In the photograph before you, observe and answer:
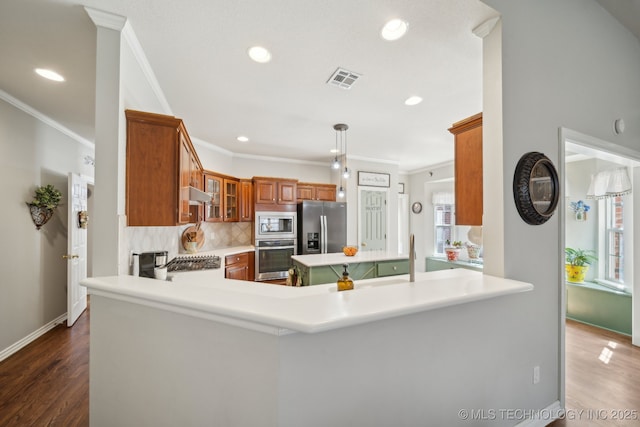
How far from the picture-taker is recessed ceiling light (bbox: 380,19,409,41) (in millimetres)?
1626

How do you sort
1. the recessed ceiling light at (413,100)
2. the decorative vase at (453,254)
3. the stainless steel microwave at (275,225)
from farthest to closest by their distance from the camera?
the decorative vase at (453,254) < the stainless steel microwave at (275,225) < the recessed ceiling light at (413,100)

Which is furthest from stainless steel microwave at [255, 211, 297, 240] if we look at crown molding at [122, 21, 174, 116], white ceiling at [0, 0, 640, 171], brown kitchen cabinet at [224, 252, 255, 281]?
crown molding at [122, 21, 174, 116]

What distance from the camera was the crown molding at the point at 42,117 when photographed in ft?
8.27

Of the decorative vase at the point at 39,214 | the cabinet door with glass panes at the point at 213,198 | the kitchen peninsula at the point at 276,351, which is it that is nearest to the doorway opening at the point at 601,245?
the kitchen peninsula at the point at 276,351

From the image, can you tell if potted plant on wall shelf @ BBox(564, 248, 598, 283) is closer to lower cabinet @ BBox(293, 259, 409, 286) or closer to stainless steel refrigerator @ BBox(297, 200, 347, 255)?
lower cabinet @ BBox(293, 259, 409, 286)

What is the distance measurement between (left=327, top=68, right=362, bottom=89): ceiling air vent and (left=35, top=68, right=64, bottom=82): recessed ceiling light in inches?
93.1

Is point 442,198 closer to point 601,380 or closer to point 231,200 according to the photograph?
point 601,380

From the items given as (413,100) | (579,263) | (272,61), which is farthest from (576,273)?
(272,61)

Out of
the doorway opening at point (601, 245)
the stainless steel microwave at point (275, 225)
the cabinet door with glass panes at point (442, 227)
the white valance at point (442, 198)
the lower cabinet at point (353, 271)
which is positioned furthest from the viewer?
the cabinet door with glass panes at point (442, 227)

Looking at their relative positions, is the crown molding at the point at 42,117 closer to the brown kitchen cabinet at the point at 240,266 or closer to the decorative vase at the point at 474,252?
the brown kitchen cabinet at the point at 240,266

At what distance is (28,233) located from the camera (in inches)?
110

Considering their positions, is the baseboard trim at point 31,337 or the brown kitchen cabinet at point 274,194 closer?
the baseboard trim at point 31,337

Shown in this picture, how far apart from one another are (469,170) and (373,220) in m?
3.60

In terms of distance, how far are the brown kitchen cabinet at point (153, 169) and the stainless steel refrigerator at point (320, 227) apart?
295 cm
